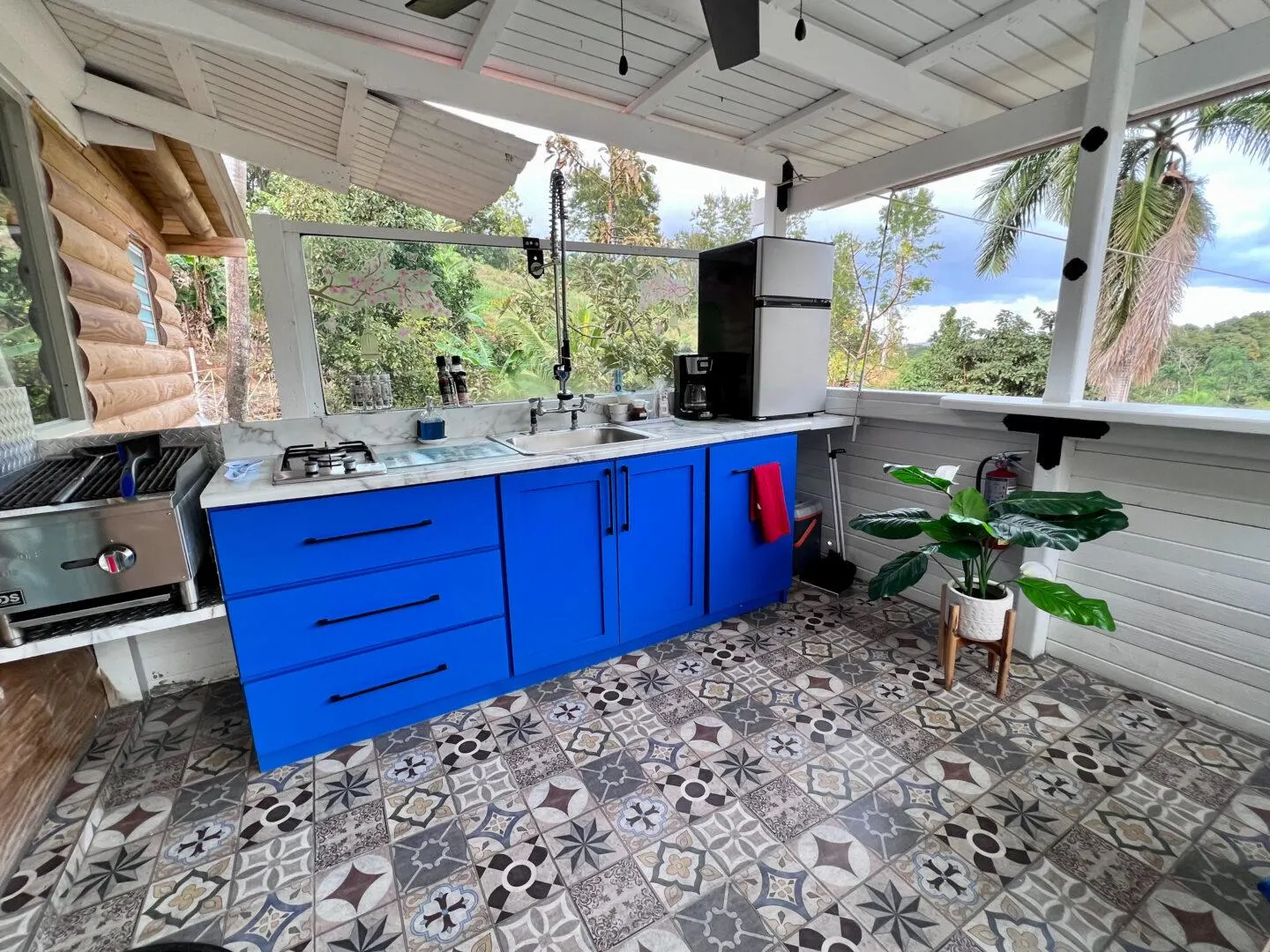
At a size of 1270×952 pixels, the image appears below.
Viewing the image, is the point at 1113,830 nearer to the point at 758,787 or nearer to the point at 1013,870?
the point at 1013,870

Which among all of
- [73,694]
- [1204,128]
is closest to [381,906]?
[73,694]

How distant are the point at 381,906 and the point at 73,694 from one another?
4.46ft

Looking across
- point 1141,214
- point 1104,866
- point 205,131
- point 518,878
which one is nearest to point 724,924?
point 518,878

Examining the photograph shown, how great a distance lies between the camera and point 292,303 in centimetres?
204

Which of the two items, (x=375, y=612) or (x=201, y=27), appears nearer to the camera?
(x=201, y=27)

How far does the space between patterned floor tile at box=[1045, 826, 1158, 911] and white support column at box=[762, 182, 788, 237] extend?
9.37 feet

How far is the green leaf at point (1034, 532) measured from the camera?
5.32ft

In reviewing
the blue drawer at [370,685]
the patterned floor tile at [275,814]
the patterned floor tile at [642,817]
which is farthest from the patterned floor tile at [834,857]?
the patterned floor tile at [275,814]

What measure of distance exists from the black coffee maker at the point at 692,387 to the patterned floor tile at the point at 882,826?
1724 mm

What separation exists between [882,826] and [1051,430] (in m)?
1.56

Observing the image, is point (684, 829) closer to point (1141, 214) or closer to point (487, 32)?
point (487, 32)

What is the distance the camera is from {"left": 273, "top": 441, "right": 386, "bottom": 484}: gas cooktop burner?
1.58m

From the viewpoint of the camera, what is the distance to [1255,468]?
1652mm

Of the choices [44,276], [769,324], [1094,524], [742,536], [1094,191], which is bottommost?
[742,536]
